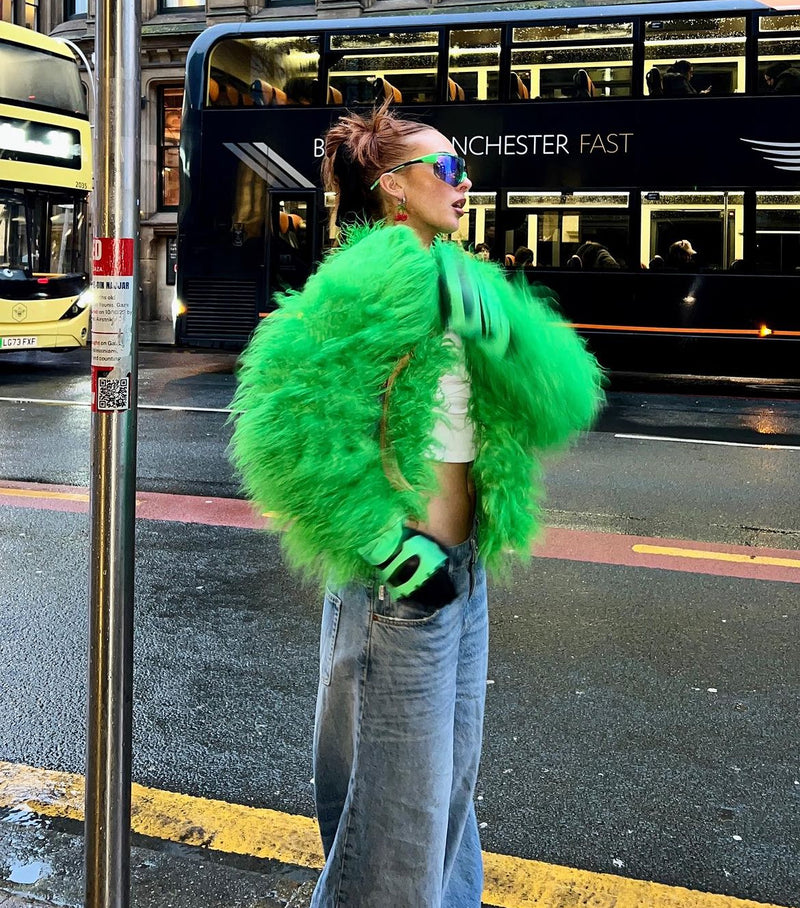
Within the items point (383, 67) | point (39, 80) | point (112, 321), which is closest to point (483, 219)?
point (383, 67)

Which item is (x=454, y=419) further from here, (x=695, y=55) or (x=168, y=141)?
(x=168, y=141)

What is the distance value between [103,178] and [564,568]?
159 inches

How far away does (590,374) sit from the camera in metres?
2.11

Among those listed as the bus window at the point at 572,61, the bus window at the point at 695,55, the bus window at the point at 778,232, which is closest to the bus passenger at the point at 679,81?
the bus window at the point at 695,55

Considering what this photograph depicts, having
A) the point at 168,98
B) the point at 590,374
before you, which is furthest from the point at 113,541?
the point at 168,98

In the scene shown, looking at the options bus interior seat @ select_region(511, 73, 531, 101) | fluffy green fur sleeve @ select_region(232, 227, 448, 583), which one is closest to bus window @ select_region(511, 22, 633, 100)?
bus interior seat @ select_region(511, 73, 531, 101)

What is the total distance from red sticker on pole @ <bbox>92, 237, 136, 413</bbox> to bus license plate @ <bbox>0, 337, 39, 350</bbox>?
12.8 m

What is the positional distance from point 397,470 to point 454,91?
12.5 m

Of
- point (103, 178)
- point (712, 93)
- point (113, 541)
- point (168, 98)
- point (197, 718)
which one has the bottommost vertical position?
point (197, 718)

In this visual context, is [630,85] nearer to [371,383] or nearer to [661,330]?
[661,330]

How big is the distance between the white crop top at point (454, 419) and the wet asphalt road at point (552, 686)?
1.38 meters

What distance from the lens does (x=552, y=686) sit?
12.9 ft

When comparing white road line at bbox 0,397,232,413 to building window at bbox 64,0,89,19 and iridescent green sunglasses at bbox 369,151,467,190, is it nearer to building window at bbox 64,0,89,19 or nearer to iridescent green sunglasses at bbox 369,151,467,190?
iridescent green sunglasses at bbox 369,151,467,190

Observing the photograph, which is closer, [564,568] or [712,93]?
[564,568]
